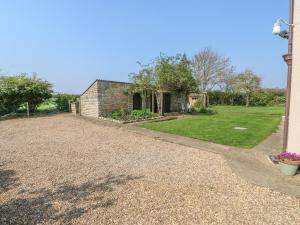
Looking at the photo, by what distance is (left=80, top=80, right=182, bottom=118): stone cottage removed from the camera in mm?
13320

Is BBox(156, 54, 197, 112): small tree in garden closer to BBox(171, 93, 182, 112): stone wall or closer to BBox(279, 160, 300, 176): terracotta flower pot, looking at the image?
BBox(171, 93, 182, 112): stone wall

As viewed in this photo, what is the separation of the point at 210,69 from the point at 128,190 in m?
33.2

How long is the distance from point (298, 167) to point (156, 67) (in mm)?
10864

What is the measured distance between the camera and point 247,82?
31.7 meters

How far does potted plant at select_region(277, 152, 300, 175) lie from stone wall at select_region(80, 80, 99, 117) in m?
10.7

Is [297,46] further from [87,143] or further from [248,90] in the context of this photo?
[248,90]

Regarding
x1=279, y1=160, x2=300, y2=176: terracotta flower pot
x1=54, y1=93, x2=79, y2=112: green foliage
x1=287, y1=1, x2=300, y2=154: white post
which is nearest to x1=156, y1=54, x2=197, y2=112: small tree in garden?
x1=54, y1=93, x2=79, y2=112: green foliage

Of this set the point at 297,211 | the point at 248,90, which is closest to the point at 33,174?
the point at 297,211

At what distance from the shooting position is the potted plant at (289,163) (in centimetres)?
457

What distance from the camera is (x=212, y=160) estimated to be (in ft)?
18.5

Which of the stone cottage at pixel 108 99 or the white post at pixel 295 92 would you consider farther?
the stone cottage at pixel 108 99

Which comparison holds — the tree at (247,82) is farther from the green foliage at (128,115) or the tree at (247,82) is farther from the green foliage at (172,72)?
the green foliage at (128,115)

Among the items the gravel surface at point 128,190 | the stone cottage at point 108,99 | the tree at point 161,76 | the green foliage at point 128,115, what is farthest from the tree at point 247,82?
the gravel surface at point 128,190

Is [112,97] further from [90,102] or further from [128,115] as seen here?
[128,115]
